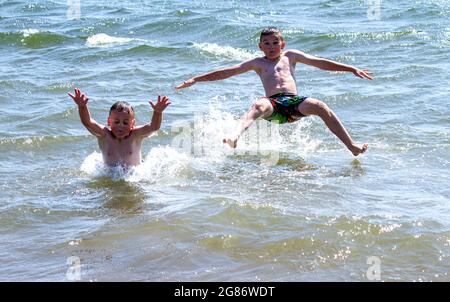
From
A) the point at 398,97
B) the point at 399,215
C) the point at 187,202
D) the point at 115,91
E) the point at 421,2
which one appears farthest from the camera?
the point at 421,2

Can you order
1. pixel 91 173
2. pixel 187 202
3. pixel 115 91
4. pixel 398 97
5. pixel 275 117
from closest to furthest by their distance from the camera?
pixel 187 202 → pixel 91 173 → pixel 275 117 → pixel 398 97 → pixel 115 91

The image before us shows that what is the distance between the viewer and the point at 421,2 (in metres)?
18.2

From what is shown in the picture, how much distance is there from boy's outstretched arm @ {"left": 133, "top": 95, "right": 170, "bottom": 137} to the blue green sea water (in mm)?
335

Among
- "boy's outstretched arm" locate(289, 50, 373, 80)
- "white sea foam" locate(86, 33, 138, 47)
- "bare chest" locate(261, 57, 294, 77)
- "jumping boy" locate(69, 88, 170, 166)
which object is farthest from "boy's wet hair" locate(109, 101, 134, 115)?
"white sea foam" locate(86, 33, 138, 47)

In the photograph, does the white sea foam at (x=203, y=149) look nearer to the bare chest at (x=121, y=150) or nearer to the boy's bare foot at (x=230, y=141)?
the bare chest at (x=121, y=150)

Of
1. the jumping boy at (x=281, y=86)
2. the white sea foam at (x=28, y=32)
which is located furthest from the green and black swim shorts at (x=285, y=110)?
the white sea foam at (x=28, y=32)

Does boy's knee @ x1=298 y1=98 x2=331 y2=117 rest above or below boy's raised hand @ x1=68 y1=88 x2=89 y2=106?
below

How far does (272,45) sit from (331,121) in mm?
1065

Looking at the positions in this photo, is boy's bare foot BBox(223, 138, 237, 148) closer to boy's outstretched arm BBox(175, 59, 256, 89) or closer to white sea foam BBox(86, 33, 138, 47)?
boy's outstretched arm BBox(175, 59, 256, 89)

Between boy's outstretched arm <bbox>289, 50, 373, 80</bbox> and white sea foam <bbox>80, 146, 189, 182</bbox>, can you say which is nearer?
white sea foam <bbox>80, 146, 189, 182</bbox>

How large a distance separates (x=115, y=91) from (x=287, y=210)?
5520 millimetres

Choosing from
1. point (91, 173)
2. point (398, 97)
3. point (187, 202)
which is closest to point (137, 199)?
point (187, 202)

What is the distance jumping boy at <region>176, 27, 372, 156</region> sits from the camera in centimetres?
761
